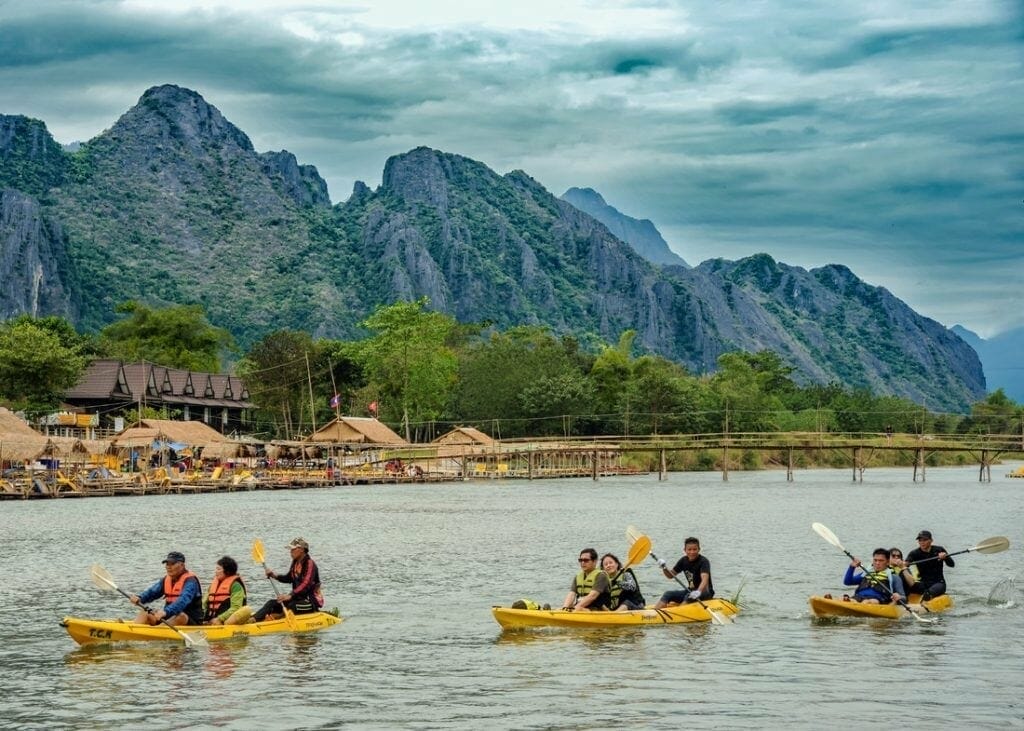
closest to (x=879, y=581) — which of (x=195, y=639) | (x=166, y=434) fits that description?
(x=195, y=639)

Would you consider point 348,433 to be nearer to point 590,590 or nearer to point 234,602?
point 590,590

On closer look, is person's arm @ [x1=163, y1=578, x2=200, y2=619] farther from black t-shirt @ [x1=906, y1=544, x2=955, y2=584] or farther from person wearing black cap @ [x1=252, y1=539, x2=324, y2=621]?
black t-shirt @ [x1=906, y1=544, x2=955, y2=584]

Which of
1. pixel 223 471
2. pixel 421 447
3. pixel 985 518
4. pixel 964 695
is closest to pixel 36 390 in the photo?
pixel 223 471

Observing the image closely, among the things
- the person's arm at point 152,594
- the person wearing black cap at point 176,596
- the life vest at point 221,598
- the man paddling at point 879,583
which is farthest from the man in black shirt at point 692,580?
the person's arm at point 152,594

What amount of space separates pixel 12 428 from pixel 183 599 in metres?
55.5

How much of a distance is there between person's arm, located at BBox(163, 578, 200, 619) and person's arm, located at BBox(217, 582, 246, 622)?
0.76 m

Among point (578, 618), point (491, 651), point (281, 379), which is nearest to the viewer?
point (491, 651)

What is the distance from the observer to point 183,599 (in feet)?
69.3

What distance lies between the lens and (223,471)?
90062mm

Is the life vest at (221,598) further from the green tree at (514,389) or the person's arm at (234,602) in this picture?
the green tree at (514,389)

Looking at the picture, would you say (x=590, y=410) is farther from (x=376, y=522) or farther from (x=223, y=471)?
(x=376, y=522)

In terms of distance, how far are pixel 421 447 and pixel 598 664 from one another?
82.5 meters

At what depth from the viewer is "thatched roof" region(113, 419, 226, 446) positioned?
84.3 metres

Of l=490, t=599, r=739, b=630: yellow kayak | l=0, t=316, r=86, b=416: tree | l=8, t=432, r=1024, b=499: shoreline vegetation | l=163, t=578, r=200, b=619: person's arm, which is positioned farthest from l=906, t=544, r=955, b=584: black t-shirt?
l=0, t=316, r=86, b=416: tree
